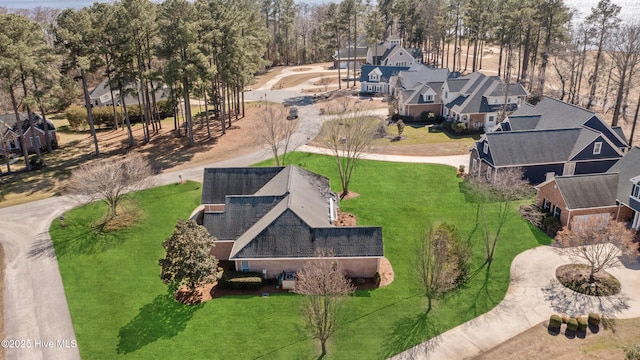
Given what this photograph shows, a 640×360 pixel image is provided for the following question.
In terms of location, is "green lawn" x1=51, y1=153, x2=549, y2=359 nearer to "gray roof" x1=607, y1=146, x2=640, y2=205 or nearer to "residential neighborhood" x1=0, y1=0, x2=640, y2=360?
"residential neighborhood" x1=0, y1=0, x2=640, y2=360

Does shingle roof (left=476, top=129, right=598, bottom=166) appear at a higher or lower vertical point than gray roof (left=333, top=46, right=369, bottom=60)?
lower

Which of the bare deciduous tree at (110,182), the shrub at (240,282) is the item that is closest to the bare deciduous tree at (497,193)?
the shrub at (240,282)

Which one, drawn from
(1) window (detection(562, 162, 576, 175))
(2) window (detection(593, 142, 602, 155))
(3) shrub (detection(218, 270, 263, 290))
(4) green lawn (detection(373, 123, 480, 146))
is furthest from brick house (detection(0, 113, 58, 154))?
(2) window (detection(593, 142, 602, 155))

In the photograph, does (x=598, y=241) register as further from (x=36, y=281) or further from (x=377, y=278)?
(x=36, y=281)

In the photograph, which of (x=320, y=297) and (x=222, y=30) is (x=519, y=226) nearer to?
(x=320, y=297)

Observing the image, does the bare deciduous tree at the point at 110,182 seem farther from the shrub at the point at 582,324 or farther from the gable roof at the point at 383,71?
the gable roof at the point at 383,71
